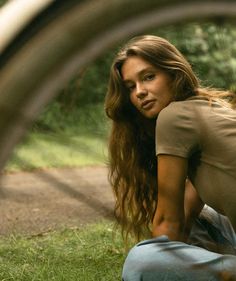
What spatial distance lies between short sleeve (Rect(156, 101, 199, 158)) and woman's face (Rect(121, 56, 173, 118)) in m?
0.04

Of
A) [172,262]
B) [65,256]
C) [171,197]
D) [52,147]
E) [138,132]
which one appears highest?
[52,147]

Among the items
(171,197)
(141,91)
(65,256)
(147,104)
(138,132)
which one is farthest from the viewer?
(65,256)

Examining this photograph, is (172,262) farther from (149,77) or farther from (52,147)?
(52,147)

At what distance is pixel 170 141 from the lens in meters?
1.96

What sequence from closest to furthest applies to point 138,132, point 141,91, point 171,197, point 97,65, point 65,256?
point 97,65 < point 141,91 < point 171,197 < point 138,132 < point 65,256

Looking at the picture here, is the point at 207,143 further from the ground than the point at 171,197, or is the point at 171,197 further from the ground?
the point at 207,143

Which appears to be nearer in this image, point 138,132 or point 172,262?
point 172,262

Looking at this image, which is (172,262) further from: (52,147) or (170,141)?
(52,147)

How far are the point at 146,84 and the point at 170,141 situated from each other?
212mm

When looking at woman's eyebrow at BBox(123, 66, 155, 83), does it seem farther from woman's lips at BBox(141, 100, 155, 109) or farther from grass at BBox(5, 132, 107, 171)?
grass at BBox(5, 132, 107, 171)

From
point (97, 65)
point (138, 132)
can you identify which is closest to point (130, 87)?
A: point (138, 132)

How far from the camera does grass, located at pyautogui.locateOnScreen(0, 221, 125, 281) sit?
286 cm

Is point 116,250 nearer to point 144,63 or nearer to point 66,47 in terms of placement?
point 144,63

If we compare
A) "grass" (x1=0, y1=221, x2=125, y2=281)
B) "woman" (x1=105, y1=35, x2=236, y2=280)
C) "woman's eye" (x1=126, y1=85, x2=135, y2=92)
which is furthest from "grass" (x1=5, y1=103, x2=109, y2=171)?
"grass" (x1=0, y1=221, x2=125, y2=281)
